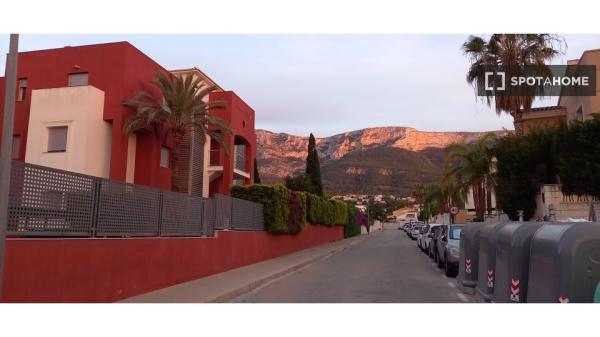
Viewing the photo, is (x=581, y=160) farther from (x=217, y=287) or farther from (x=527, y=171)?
(x=217, y=287)

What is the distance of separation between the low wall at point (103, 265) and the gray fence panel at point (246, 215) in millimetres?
1264

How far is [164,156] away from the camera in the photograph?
26.5 metres

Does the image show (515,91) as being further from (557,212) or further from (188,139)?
(188,139)

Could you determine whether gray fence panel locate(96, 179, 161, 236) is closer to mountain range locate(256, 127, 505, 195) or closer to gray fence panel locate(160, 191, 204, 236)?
gray fence panel locate(160, 191, 204, 236)

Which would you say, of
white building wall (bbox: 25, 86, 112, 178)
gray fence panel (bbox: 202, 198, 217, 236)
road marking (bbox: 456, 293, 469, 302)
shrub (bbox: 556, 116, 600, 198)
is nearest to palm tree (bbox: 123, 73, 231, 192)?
white building wall (bbox: 25, 86, 112, 178)

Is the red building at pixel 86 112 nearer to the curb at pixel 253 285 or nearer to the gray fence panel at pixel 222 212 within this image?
the gray fence panel at pixel 222 212

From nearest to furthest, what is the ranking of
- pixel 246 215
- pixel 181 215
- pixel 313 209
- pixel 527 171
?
pixel 181 215 < pixel 246 215 < pixel 527 171 < pixel 313 209

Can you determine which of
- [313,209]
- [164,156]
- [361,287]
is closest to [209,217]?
[361,287]

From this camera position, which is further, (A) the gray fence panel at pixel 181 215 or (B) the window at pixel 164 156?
(B) the window at pixel 164 156

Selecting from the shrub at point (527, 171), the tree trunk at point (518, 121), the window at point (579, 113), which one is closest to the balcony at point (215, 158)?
the shrub at point (527, 171)

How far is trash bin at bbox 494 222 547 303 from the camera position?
23.9 ft

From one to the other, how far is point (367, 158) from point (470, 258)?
133 meters

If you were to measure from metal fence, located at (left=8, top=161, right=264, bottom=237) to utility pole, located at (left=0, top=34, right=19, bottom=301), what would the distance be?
5.13 ft

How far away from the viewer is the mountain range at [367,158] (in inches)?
5236
